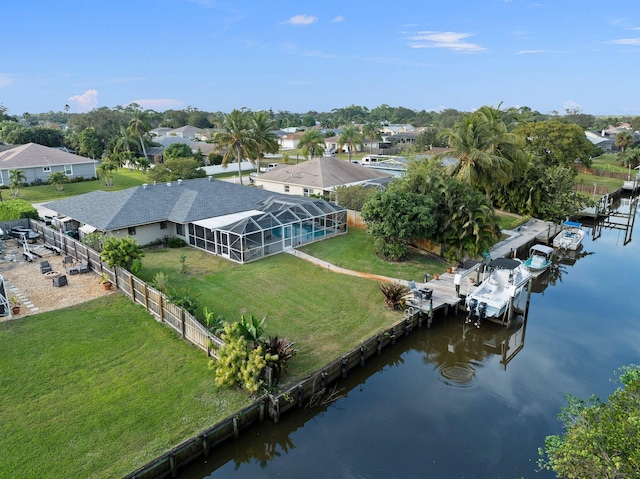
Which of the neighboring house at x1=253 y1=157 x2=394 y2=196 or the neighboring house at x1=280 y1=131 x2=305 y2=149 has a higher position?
the neighboring house at x1=280 y1=131 x2=305 y2=149

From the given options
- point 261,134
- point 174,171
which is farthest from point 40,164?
point 261,134

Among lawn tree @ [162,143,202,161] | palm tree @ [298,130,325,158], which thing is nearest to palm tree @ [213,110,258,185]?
palm tree @ [298,130,325,158]

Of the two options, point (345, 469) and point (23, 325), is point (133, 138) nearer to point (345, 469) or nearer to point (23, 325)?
point (23, 325)

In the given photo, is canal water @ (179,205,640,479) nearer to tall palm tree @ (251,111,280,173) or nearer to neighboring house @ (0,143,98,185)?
tall palm tree @ (251,111,280,173)

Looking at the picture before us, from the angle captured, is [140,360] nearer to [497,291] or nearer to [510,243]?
[497,291]

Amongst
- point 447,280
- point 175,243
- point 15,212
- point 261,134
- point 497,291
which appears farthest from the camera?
point 261,134

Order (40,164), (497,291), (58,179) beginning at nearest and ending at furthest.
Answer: (497,291)
(58,179)
(40,164)

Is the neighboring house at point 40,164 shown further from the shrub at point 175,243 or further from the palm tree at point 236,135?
the shrub at point 175,243

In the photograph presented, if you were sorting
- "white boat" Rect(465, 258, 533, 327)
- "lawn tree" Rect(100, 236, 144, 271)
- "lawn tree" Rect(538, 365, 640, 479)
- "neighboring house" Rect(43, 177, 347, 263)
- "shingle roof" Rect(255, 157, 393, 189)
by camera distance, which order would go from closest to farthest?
"lawn tree" Rect(538, 365, 640, 479) < "white boat" Rect(465, 258, 533, 327) < "lawn tree" Rect(100, 236, 144, 271) < "neighboring house" Rect(43, 177, 347, 263) < "shingle roof" Rect(255, 157, 393, 189)
